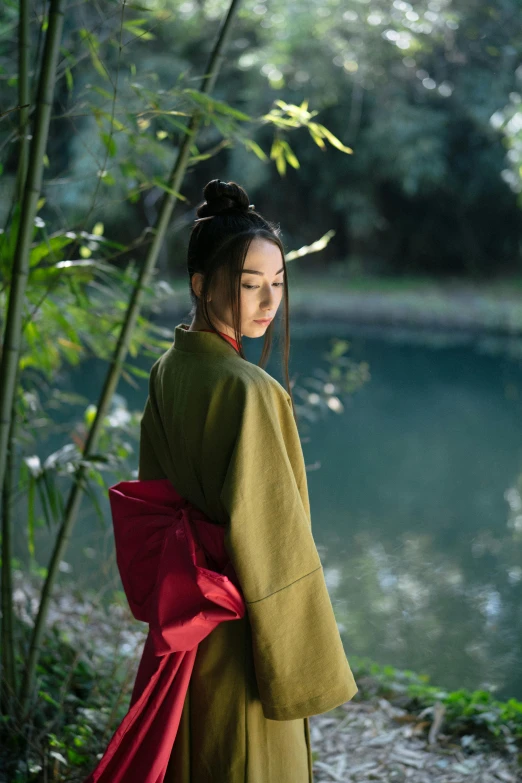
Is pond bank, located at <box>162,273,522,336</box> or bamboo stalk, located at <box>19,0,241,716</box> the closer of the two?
bamboo stalk, located at <box>19,0,241,716</box>

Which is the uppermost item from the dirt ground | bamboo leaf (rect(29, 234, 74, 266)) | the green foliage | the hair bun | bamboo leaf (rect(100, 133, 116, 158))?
bamboo leaf (rect(100, 133, 116, 158))

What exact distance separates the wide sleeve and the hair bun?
0.87 feet

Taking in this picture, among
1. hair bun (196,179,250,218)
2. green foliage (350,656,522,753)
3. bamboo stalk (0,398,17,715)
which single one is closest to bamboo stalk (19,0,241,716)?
bamboo stalk (0,398,17,715)

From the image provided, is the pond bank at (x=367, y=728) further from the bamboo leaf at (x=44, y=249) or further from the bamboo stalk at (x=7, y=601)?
the bamboo leaf at (x=44, y=249)

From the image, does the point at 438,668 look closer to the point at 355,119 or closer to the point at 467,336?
the point at 467,336

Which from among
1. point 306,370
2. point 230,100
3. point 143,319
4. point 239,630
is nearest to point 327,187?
point 230,100

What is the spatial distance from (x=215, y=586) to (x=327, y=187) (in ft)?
40.6

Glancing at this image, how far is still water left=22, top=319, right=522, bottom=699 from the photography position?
124 inches

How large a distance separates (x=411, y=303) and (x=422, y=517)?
250 inches

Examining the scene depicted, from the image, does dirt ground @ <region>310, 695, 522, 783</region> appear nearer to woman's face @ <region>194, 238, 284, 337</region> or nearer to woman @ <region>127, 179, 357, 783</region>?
woman @ <region>127, 179, 357, 783</region>

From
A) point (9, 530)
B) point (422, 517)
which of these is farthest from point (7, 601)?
point (422, 517)

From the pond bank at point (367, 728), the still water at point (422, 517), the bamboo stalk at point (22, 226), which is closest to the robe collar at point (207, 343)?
the bamboo stalk at point (22, 226)

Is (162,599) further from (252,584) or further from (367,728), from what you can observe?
(367,728)

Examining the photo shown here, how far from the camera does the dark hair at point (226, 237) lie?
3.61 ft
